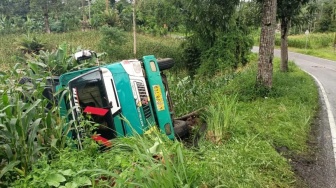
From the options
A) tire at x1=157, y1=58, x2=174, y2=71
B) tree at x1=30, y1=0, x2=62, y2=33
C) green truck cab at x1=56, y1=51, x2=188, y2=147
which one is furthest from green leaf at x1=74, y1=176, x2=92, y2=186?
tree at x1=30, y1=0, x2=62, y2=33

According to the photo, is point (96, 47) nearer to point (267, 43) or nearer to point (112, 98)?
point (267, 43)

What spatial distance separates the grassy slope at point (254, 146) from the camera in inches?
130

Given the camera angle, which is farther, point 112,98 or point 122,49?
point 122,49

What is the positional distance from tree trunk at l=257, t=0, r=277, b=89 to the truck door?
487 centimetres

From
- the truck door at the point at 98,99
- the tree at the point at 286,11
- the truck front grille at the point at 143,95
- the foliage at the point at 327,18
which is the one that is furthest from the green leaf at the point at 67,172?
the foliage at the point at 327,18

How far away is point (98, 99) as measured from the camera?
193 inches

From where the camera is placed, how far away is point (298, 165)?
451 cm

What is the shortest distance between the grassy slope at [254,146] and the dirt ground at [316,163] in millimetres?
155

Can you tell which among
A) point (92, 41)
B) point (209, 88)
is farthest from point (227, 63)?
point (92, 41)

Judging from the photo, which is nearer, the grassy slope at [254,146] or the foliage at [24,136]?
the foliage at [24,136]

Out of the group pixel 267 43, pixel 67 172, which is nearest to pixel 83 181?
pixel 67 172

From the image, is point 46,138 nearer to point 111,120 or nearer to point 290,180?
point 111,120

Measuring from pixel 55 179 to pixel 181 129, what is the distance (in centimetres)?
384

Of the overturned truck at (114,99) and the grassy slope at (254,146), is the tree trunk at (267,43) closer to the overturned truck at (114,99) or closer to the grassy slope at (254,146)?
the grassy slope at (254,146)
